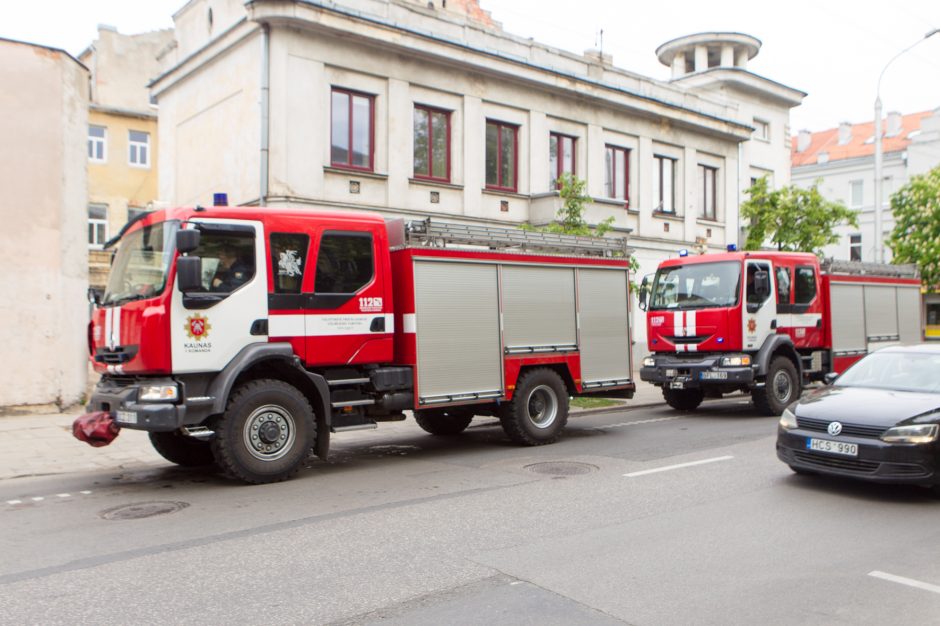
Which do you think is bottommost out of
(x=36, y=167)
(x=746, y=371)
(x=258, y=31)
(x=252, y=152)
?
(x=746, y=371)

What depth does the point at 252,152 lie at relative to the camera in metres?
18.8

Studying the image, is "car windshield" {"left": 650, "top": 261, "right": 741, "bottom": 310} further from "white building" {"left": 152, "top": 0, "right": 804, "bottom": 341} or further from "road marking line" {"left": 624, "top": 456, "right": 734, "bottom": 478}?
"white building" {"left": 152, "top": 0, "right": 804, "bottom": 341}

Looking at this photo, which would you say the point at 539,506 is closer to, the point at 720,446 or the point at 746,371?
the point at 720,446

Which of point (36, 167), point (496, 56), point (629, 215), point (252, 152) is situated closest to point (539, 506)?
point (36, 167)

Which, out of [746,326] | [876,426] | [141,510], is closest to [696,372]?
[746,326]

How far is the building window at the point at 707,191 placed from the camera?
96.6 ft

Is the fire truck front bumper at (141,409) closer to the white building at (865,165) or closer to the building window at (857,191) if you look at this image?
the white building at (865,165)

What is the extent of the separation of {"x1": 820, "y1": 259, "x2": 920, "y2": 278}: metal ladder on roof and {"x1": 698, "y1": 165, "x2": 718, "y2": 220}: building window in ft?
32.8

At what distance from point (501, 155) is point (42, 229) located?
40.8ft

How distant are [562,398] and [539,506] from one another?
4.12 meters

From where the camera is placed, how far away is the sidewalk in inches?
399

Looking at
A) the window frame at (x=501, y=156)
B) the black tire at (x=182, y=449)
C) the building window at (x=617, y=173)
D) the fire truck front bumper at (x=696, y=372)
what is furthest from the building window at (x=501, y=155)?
the black tire at (x=182, y=449)

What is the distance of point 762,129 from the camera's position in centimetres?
3388

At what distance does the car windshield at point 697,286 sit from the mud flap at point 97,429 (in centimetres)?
981
